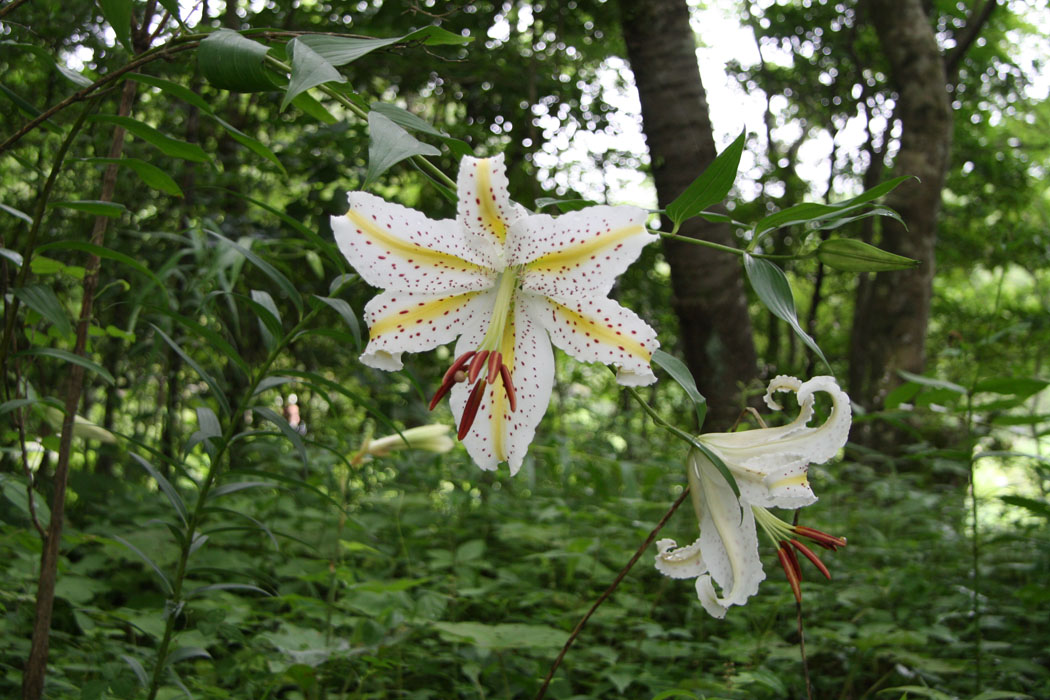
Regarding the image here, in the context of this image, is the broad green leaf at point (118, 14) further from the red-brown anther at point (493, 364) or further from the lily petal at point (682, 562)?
the lily petal at point (682, 562)

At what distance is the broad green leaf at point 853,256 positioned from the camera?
780 mm

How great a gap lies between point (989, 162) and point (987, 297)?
4.33 m

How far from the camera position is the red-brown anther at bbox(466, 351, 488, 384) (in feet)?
2.56

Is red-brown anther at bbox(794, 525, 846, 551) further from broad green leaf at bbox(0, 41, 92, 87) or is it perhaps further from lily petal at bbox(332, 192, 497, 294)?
broad green leaf at bbox(0, 41, 92, 87)

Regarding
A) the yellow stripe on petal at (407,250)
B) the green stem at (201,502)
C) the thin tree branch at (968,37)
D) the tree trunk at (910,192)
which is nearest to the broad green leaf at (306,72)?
the yellow stripe on petal at (407,250)

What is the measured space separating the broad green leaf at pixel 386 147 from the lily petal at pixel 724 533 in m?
0.46

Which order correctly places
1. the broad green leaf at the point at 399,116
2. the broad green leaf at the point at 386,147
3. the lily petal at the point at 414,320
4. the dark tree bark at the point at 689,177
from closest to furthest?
the broad green leaf at the point at 386,147 → the broad green leaf at the point at 399,116 → the lily petal at the point at 414,320 → the dark tree bark at the point at 689,177

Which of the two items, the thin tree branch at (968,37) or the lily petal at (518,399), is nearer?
the lily petal at (518,399)

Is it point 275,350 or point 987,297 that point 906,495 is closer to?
point 275,350

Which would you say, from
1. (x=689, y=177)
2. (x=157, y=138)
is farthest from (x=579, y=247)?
(x=689, y=177)

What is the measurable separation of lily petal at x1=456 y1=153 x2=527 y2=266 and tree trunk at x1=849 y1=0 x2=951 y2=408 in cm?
413

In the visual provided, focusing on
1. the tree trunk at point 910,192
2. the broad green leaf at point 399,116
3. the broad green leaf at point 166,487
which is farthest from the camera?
the tree trunk at point 910,192

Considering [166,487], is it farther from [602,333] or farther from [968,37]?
[968,37]

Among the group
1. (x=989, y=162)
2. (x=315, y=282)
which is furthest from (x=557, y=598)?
(x=989, y=162)
